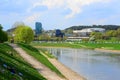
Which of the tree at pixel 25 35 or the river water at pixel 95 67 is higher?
the tree at pixel 25 35

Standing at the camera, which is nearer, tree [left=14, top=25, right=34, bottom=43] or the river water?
the river water

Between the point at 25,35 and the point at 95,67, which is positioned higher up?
the point at 25,35

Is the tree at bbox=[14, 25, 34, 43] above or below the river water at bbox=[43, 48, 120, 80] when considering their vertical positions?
above

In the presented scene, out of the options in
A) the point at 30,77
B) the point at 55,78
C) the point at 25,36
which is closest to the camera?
the point at 30,77

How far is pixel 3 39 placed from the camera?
231ft

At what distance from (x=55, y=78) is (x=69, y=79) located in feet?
11.6

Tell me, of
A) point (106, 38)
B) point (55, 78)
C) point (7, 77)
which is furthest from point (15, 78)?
point (106, 38)

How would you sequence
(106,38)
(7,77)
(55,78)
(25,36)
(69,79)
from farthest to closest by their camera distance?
(106,38) → (25,36) → (69,79) → (55,78) → (7,77)

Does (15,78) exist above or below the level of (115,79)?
above

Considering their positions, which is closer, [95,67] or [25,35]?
[95,67]

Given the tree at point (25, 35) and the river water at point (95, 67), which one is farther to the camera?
the tree at point (25, 35)

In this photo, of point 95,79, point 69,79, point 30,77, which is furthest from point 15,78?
point 95,79

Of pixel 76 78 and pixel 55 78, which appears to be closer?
pixel 55 78

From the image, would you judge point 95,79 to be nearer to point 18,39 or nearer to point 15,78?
point 15,78
